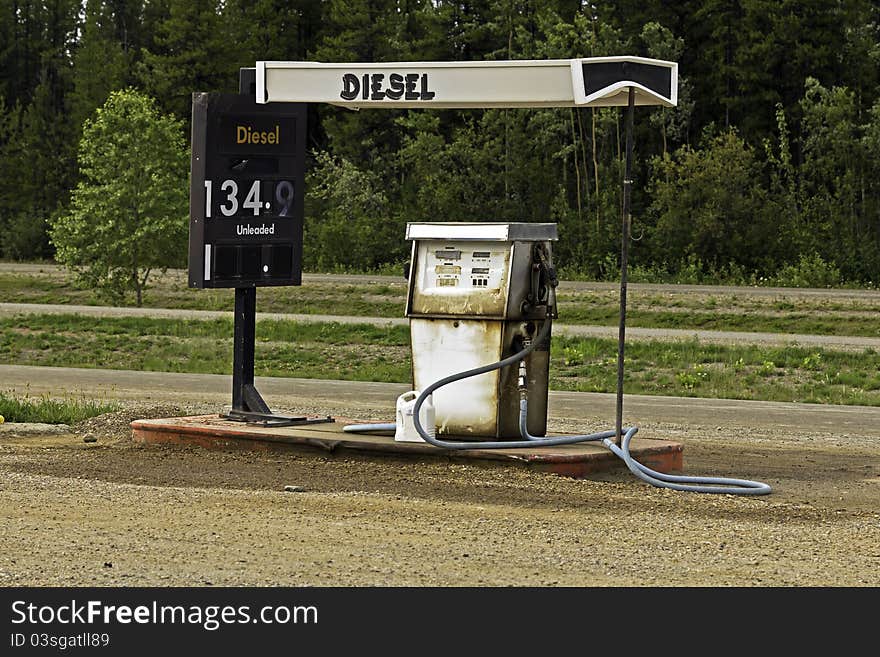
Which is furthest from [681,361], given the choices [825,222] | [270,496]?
[825,222]

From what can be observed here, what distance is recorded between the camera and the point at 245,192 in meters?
12.3

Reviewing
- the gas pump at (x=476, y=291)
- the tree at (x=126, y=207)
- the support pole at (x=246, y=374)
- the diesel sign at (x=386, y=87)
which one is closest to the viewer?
the gas pump at (x=476, y=291)

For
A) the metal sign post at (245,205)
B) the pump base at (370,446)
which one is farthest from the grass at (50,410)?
the metal sign post at (245,205)

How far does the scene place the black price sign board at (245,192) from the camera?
12.0 metres

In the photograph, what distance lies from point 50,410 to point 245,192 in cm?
380

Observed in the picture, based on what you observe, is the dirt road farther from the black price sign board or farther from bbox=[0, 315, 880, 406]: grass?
bbox=[0, 315, 880, 406]: grass

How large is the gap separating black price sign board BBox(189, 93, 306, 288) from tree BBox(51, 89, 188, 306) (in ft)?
63.4

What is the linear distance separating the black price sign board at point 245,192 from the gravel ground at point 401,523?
62.2 inches

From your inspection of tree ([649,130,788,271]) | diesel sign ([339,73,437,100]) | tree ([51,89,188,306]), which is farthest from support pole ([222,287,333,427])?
tree ([649,130,788,271])

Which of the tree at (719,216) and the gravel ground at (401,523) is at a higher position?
the tree at (719,216)

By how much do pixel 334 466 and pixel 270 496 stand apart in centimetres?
141

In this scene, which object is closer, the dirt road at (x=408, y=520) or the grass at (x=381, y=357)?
the dirt road at (x=408, y=520)

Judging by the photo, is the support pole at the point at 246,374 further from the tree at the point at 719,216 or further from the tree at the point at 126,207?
the tree at the point at 719,216

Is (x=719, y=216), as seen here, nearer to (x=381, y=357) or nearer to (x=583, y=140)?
(x=583, y=140)
